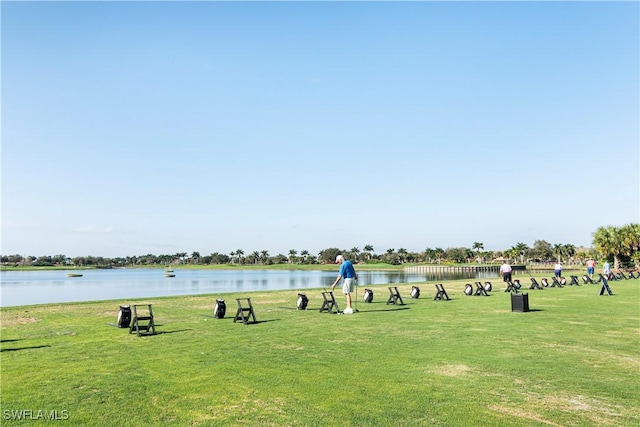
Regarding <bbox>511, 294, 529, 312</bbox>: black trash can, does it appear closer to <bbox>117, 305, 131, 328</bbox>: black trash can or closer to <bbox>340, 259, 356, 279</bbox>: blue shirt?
<bbox>340, 259, 356, 279</bbox>: blue shirt

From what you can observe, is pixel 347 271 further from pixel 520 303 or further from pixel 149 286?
pixel 149 286

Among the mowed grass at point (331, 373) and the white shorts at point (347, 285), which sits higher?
the white shorts at point (347, 285)

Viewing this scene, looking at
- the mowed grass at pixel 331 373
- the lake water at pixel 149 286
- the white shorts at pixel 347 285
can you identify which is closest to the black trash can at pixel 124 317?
the mowed grass at pixel 331 373

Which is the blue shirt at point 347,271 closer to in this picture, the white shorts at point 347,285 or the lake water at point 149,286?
the white shorts at point 347,285

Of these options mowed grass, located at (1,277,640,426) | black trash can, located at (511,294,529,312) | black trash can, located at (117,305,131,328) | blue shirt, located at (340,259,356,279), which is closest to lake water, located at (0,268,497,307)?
A: blue shirt, located at (340,259,356,279)

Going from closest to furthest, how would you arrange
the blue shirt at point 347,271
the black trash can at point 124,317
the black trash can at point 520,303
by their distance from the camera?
the black trash can at point 124,317 → the blue shirt at point 347,271 → the black trash can at point 520,303

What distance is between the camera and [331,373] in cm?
869

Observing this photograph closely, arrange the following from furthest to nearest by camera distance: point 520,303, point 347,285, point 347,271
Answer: point 520,303, point 347,271, point 347,285

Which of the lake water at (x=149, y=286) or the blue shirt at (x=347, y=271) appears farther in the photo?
the lake water at (x=149, y=286)

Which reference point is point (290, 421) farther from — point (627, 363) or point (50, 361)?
point (627, 363)

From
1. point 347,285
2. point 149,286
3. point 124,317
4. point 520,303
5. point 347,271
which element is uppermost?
point 347,271

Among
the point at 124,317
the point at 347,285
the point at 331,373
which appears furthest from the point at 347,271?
the point at 331,373

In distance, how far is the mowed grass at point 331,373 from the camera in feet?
21.4

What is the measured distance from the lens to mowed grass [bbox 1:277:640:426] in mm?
6535
